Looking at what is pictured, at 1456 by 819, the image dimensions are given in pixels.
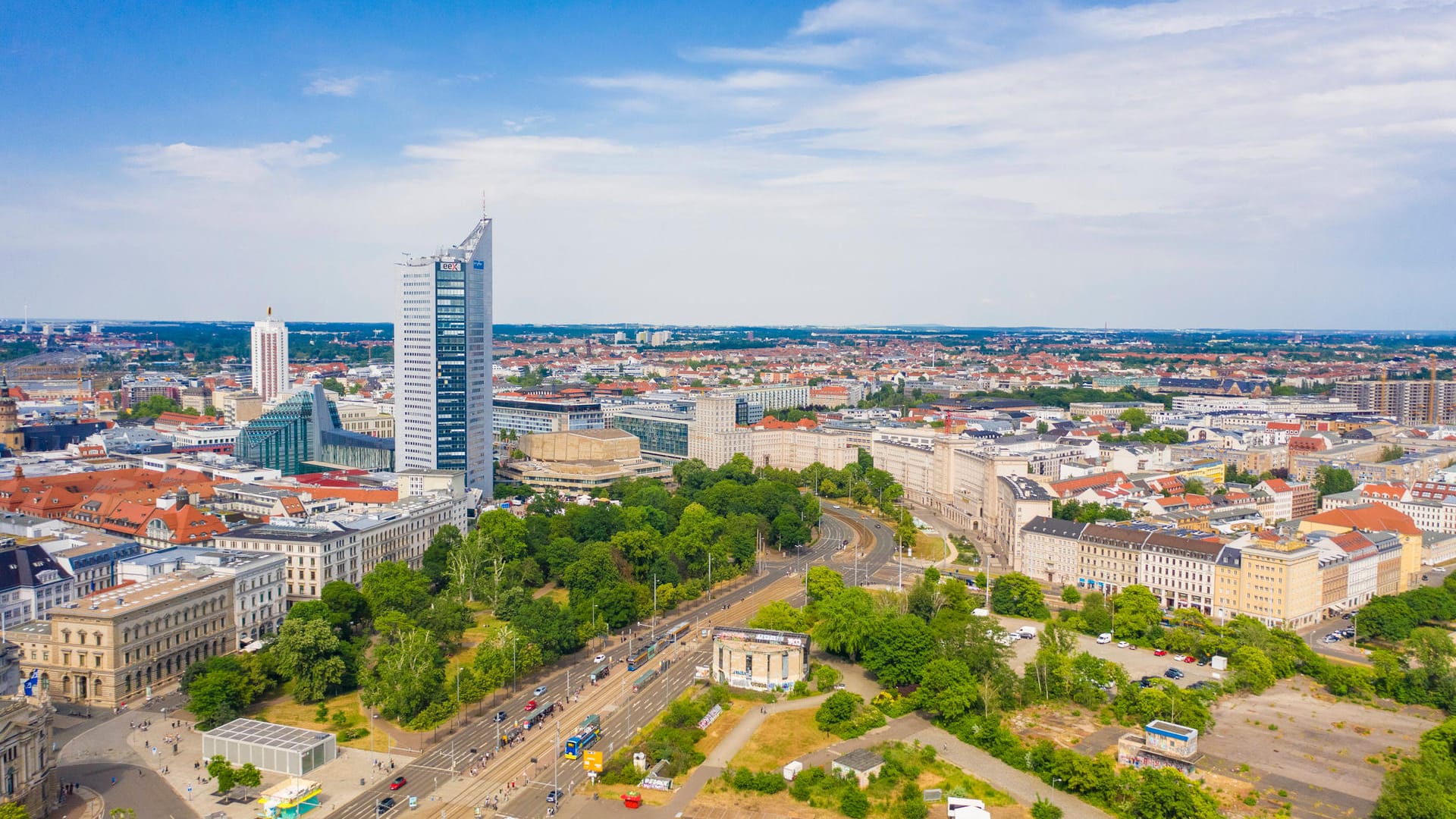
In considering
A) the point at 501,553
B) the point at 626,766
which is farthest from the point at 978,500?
the point at 626,766

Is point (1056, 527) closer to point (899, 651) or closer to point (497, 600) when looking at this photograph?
point (899, 651)

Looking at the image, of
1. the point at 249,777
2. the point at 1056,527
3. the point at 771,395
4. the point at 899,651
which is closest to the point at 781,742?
the point at 899,651

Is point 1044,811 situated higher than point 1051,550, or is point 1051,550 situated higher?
A: point 1051,550

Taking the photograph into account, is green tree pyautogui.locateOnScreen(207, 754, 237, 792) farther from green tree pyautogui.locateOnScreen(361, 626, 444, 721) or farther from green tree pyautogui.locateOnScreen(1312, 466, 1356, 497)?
green tree pyautogui.locateOnScreen(1312, 466, 1356, 497)

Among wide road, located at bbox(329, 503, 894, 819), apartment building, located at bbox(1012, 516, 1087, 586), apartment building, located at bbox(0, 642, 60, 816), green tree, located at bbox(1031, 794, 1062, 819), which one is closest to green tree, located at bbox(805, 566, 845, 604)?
wide road, located at bbox(329, 503, 894, 819)

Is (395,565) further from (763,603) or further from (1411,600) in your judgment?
(1411,600)

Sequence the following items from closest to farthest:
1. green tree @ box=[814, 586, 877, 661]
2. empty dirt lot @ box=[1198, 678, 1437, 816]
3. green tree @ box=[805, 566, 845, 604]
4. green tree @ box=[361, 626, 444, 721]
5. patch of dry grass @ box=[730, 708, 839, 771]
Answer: empty dirt lot @ box=[1198, 678, 1437, 816], patch of dry grass @ box=[730, 708, 839, 771], green tree @ box=[361, 626, 444, 721], green tree @ box=[814, 586, 877, 661], green tree @ box=[805, 566, 845, 604]

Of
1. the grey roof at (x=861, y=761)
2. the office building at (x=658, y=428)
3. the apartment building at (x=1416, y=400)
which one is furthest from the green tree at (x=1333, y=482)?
the grey roof at (x=861, y=761)
